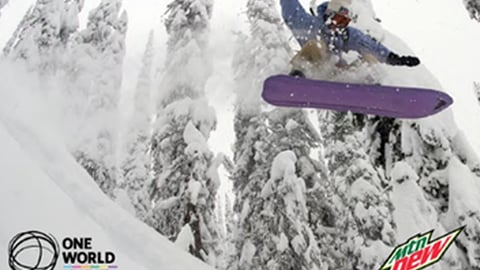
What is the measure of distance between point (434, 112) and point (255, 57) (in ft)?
20.8

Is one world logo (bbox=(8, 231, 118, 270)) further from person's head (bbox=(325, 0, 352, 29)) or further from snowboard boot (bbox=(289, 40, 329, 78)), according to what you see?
person's head (bbox=(325, 0, 352, 29))

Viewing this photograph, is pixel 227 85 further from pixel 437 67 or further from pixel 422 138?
pixel 422 138

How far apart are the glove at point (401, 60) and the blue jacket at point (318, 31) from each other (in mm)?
471

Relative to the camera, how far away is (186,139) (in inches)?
483

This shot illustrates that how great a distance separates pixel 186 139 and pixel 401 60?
5.79 metres

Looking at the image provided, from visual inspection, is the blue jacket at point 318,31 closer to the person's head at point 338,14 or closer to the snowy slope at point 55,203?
the person's head at point 338,14

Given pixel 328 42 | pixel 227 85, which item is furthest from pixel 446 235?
pixel 227 85

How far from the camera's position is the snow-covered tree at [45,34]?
14466 mm

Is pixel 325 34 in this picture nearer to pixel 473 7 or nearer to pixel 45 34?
pixel 473 7

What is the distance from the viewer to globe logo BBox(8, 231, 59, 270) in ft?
13.6

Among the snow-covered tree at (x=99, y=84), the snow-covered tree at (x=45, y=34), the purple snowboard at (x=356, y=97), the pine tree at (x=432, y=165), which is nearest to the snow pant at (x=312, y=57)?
the purple snowboard at (x=356, y=97)

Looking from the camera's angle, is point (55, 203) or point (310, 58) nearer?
point (55, 203)

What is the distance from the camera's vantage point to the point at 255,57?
44.1 ft

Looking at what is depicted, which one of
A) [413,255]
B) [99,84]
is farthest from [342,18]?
[99,84]
